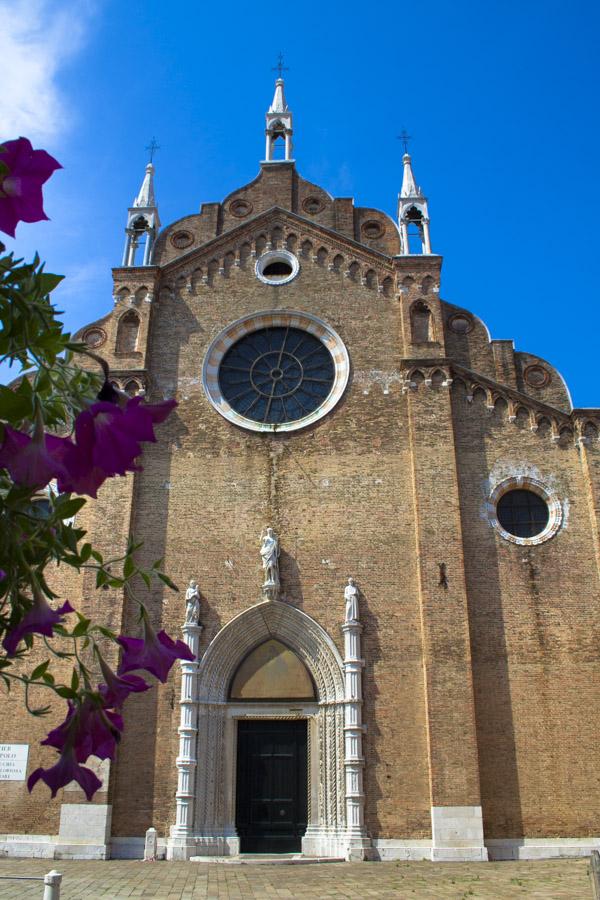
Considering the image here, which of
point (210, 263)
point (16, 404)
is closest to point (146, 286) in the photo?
point (210, 263)

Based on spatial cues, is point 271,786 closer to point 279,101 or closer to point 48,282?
point 48,282

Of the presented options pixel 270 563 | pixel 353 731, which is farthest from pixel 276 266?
pixel 353 731

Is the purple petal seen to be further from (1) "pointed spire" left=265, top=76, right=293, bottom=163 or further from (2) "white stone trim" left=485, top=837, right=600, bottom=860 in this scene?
(1) "pointed spire" left=265, top=76, right=293, bottom=163

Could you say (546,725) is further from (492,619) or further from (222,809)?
(222,809)

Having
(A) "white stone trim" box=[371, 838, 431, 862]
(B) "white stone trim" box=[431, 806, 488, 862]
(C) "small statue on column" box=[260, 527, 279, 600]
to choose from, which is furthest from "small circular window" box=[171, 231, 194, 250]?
(A) "white stone trim" box=[371, 838, 431, 862]

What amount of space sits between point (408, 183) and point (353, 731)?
46.9ft

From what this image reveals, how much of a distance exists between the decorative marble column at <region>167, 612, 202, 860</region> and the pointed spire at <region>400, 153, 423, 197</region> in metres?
12.5

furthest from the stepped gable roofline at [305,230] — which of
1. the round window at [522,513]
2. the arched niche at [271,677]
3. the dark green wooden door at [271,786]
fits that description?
the dark green wooden door at [271,786]

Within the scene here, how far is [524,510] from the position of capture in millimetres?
17953

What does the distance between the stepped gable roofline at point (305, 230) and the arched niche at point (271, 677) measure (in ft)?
32.1

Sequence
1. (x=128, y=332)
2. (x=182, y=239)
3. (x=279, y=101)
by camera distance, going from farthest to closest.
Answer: (x=279, y=101) → (x=182, y=239) → (x=128, y=332)

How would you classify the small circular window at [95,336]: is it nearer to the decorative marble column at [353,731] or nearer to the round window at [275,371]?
the round window at [275,371]

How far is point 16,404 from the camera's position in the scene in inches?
97.0

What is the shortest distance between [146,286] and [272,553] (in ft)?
25.3
